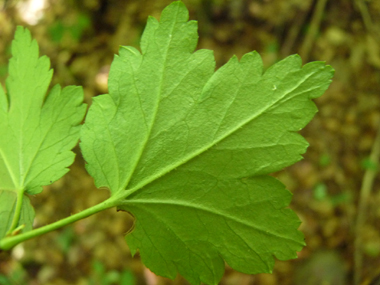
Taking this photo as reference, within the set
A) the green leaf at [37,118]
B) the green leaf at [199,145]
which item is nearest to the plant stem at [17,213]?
the green leaf at [37,118]

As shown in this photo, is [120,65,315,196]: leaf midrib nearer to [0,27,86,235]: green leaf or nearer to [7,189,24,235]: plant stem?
[0,27,86,235]: green leaf

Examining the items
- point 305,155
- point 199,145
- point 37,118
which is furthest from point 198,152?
point 305,155

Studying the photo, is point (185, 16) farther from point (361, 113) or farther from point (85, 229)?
point (85, 229)

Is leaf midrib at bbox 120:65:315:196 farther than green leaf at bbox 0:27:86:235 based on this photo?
No

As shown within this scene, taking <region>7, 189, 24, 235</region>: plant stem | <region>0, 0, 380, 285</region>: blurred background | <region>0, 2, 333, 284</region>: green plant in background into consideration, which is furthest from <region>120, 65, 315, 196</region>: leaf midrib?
<region>0, 0, 380, 285</region>: blurred background

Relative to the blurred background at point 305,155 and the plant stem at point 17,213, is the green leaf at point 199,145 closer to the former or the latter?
the plant stem at point 17,213

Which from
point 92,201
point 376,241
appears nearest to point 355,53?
point 376,241

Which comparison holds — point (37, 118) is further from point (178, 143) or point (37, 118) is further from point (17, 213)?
point (178, 143)

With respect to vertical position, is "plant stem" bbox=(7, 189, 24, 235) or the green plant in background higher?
the green plant in background
